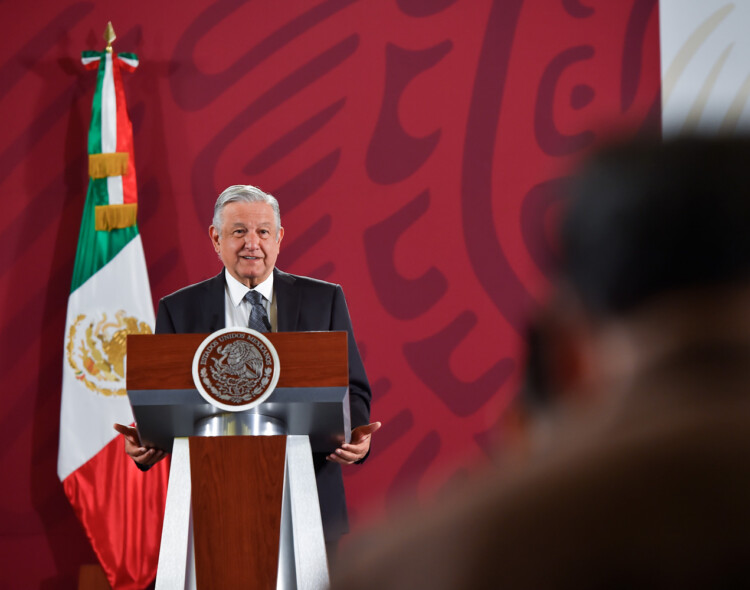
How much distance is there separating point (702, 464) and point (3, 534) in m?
4.35

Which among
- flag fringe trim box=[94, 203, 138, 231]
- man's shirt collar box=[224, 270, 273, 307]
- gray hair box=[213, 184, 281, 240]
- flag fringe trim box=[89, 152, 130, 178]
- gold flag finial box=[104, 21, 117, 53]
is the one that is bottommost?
man's shirt collar box=[224, 270, 273, 307]

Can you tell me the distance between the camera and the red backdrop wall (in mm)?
4207

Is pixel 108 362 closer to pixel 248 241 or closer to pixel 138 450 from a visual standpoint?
pixel 248 241

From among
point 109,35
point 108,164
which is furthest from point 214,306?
point 109,35

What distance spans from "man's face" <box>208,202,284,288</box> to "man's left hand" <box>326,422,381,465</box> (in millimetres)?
726

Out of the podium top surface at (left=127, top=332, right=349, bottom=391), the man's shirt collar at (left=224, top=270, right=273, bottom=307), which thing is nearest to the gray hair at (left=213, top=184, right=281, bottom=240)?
the man's shirt collar at (left=224, top=270, right=273, bottom=307)

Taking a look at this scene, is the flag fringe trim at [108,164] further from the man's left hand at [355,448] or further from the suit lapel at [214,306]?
the man's left hand at [355,448]

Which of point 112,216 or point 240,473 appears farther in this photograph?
point 112,216

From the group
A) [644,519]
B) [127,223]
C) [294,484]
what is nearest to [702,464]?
[644,519]

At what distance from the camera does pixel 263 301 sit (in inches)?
106

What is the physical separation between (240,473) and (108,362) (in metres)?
2.10

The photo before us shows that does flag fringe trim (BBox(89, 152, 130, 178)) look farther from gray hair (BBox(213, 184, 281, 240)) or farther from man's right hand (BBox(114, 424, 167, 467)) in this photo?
man's right hand (BBox(114, 424, 167, 467))

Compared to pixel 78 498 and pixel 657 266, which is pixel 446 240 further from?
pixel 657 266

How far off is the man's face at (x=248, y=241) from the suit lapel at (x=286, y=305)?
0.09m
